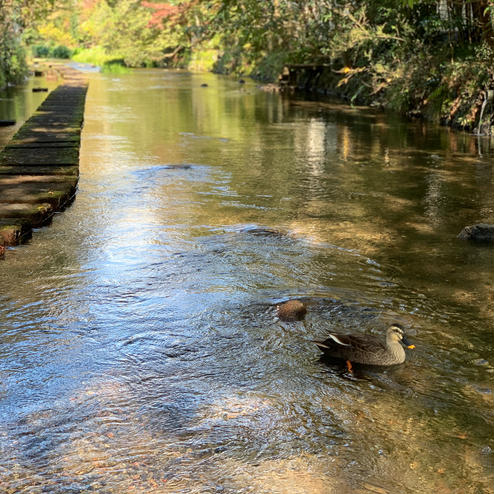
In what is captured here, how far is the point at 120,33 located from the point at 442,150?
1942 inches

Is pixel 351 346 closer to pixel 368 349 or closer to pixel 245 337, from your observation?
pixel 368 349

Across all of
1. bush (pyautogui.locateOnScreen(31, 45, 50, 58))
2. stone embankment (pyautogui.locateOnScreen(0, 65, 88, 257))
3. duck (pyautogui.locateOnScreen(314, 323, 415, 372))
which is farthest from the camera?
bush (pyautogui.locateOnScreen(31, 45, 50, 58))

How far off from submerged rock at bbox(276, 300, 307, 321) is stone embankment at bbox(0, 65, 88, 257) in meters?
3.01

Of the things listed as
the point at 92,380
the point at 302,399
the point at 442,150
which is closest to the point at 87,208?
the point at 92,380

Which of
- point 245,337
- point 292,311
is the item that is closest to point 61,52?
point 292,311

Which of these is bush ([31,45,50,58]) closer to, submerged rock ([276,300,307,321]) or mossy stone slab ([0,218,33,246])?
mossy stone slab ([0,218,33,246])

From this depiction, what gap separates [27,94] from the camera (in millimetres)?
26688

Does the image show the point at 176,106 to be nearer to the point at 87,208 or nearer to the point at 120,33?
the point at 87,208

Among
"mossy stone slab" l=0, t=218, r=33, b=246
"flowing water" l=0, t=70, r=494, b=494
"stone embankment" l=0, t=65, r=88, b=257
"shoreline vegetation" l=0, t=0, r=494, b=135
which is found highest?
"shoreline vegetation" l=0, t=0, r=494, b=135

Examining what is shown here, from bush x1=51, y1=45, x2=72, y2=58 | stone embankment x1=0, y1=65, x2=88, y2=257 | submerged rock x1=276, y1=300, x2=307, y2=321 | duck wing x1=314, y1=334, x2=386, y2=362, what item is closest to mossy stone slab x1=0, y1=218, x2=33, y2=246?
stone embankment x1=0, y1=65, x2=88, y2=257

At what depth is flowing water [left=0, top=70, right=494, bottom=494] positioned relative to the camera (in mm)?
4121

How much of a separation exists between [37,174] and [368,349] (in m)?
6.74

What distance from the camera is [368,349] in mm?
5148

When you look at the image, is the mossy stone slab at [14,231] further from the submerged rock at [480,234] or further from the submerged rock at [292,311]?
the submerged rock at [480,234]
